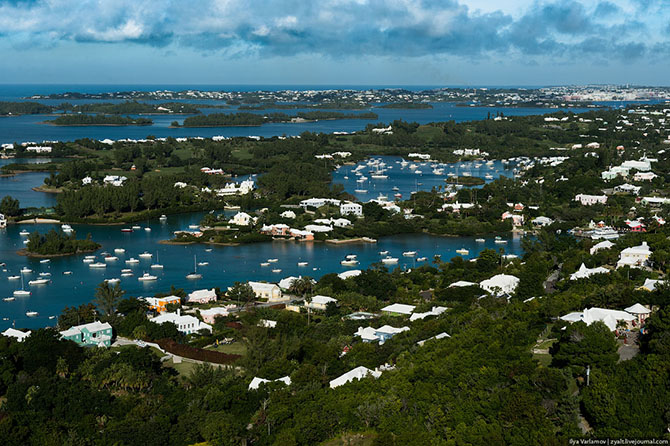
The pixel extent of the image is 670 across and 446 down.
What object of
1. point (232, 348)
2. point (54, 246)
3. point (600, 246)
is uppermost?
point (600, 246)

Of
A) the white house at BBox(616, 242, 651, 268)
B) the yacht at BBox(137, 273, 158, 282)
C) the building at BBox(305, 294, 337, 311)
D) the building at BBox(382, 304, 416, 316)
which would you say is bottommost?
the yacht at BBox(137, 273, 158, 282)

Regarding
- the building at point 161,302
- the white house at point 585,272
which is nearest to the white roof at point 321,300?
the building at point 161,302

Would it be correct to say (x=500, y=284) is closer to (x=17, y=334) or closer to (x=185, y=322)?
(x=185, y=322)

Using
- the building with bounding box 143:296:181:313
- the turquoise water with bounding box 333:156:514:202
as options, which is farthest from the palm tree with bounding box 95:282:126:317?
the turquoise water with bounding box 333:156:514:202

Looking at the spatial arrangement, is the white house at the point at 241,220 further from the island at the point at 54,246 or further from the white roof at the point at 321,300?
the white roof at the point at 321,300

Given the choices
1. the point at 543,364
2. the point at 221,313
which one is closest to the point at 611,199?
the point at 221,313

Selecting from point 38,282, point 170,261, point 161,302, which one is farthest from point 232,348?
point 170,261

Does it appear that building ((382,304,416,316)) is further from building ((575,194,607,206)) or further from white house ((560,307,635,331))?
building ((575,194,607,206))
